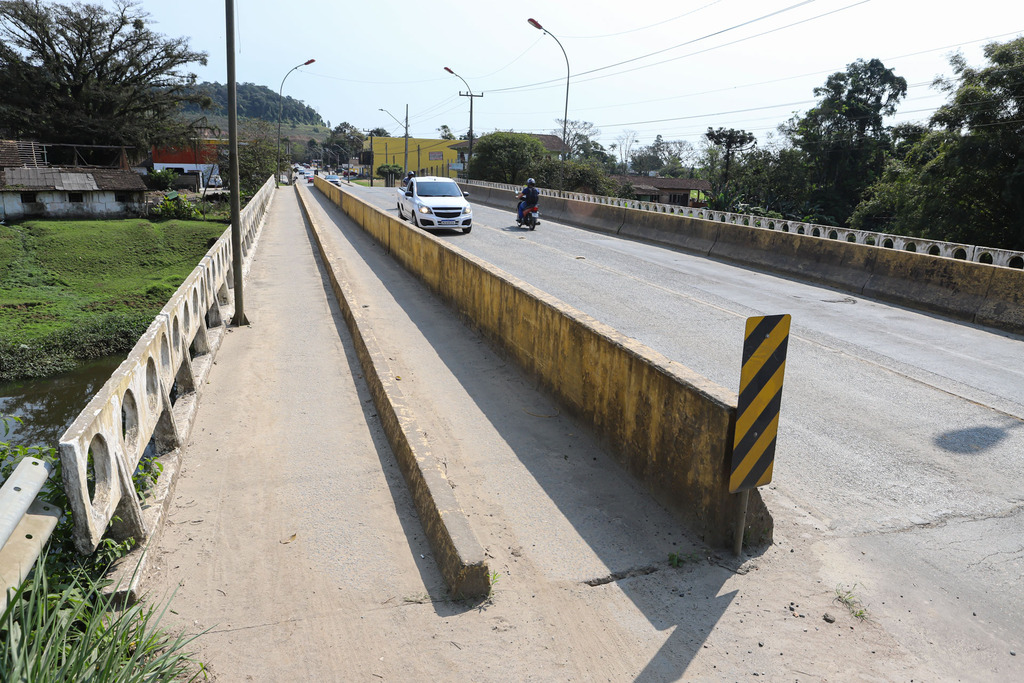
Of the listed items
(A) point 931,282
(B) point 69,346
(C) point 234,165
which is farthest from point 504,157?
(C) point 234,165

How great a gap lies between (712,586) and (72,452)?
3.53 meters

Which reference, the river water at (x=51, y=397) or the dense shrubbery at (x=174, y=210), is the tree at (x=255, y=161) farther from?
the river water at (x=51, y=397)

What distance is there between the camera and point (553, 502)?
5.19 meters

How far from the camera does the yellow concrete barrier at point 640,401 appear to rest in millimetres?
4473

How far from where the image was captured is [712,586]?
4.12 metres

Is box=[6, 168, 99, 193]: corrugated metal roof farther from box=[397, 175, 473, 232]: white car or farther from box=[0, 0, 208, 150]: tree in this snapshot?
box=[397, 175, 473, 232]: white car

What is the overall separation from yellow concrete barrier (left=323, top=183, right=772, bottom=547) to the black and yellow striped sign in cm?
10

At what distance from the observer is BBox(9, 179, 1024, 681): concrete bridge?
365cm

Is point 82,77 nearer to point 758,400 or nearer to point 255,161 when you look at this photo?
point 255,161

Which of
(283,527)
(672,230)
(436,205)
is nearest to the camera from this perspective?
(283,527)

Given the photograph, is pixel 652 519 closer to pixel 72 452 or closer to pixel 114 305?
pixel 72 452

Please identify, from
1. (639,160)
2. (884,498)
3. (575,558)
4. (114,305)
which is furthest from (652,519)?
(639,160)

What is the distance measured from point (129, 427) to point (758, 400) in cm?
414

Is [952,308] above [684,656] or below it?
above
